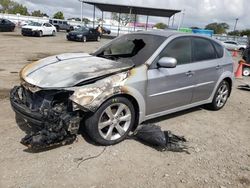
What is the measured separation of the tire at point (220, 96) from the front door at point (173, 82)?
1079 millimetres

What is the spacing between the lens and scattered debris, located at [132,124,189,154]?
13.8 ft

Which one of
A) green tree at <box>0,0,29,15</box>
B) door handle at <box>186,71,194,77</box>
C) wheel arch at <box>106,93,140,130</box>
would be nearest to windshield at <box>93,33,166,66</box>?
wheel arch at <box>106,93,140,130</box>

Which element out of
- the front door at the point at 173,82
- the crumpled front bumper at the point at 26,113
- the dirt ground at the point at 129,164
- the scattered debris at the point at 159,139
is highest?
the front door at the point at 173,82

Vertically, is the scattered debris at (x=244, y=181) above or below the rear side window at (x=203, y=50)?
below

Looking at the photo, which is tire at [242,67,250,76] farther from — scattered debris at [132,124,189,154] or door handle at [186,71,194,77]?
scattered debris at [132,124,189,154]

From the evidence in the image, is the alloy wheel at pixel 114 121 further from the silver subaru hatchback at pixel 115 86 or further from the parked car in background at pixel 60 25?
the parked car in background at pixel 60 25

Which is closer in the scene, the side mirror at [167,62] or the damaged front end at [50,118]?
the damaged front end at [50,118]

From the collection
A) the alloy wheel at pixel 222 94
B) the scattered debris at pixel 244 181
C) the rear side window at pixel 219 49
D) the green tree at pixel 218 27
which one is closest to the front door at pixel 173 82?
the rear side window at pixel 219 49

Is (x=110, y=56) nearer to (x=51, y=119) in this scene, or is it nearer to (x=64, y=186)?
(x=51, y=119)

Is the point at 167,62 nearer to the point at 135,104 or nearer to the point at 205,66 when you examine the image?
the point at 135,104

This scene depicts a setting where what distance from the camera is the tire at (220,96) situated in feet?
19.9

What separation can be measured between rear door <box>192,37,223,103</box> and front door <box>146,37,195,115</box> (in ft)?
0.56

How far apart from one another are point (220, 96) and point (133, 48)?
249cm

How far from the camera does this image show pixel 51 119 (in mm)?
3619
